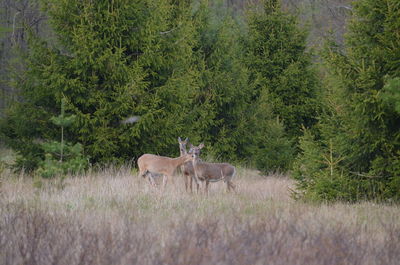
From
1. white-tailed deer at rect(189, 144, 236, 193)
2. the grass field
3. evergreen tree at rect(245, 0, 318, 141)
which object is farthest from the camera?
evergreen tree at rect(245, 0, 318, 141)

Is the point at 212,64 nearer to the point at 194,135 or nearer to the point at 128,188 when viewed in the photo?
the point at 194,135

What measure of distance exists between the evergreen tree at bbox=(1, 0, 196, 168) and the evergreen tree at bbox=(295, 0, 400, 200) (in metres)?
4.94

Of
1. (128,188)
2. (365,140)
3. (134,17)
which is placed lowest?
(128,188)

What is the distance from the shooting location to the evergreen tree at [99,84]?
1321 centimetres

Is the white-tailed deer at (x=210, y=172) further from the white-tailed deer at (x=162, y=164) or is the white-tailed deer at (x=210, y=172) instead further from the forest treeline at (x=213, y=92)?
the forest treeline at (x=213, y=92)

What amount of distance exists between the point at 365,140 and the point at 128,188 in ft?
14.0

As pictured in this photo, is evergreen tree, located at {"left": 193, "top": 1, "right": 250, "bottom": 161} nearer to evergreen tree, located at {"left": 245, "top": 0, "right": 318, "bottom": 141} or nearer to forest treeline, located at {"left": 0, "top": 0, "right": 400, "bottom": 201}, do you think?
forest treeline, located at {"left": 0, "top": 0, "right": 400, "bottom": 201}

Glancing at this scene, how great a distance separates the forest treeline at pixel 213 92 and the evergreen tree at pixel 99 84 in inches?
1.4

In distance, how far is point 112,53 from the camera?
13578 mm

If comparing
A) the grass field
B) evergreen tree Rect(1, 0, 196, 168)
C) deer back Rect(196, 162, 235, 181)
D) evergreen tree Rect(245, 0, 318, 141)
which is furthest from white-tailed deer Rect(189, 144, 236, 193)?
evergreen tree Rect(245, 0, 318, 141)

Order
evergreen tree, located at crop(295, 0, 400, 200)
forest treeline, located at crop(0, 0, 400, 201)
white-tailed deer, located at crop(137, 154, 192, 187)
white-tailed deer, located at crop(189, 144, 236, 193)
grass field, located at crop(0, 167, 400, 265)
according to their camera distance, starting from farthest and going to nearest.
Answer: white-tailed deer, located at crop(137, 154, 192, 187)
white-tailed deer, located at crop(189, 144, 236, 193)
forest treeline, located at crop(0, 0, 400, 201)
evergreen tree, located at crop(295, 0, 400, 200)
grass field, located at crop(0, 167, 400, 265)

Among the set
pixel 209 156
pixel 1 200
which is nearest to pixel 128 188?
pixel 1 200

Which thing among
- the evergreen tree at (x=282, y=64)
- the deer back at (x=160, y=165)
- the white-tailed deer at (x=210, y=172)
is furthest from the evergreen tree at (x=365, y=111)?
the evergreen tree at (x=282, y=64)

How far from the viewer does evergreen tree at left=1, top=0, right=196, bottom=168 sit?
43.3 feet
